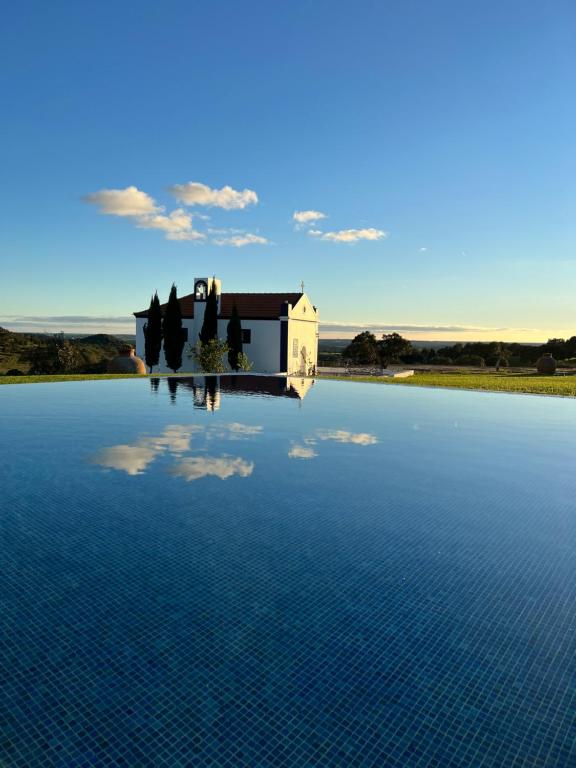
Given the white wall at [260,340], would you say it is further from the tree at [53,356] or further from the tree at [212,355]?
the tree at [53,356]

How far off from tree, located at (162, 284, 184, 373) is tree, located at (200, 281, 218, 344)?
1.90m

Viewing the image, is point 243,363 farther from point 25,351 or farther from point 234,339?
point 25,351

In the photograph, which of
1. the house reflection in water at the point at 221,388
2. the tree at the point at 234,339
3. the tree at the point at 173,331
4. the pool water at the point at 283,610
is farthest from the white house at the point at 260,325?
the pool water at the point at 283,610

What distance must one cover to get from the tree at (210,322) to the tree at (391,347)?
30.0 m

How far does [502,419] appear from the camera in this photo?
16938mm

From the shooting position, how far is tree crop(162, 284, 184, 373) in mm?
35406

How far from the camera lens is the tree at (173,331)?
116 feet

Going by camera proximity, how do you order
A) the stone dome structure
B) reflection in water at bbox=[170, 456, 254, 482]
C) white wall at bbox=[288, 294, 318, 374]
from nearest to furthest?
reflection in water at bbox=[170, 456, 254, 482]
the stone dome structure
white wall at bbox=[288, 294, 318, 374]

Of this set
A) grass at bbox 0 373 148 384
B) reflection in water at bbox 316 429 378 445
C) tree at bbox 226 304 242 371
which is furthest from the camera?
tree at bbox 226 304 242 371

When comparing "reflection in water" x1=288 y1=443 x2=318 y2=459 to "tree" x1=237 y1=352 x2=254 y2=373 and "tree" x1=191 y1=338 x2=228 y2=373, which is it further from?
"tree" x1=237 y1=352 x2=254 y2=373

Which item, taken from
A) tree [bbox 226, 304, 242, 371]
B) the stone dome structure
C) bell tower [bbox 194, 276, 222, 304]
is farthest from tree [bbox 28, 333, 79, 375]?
tree [bbox 226, 304, 242, 371]

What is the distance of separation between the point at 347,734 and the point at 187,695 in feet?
3.91

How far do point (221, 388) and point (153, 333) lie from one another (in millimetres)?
14501

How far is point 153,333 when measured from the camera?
1406 inches
